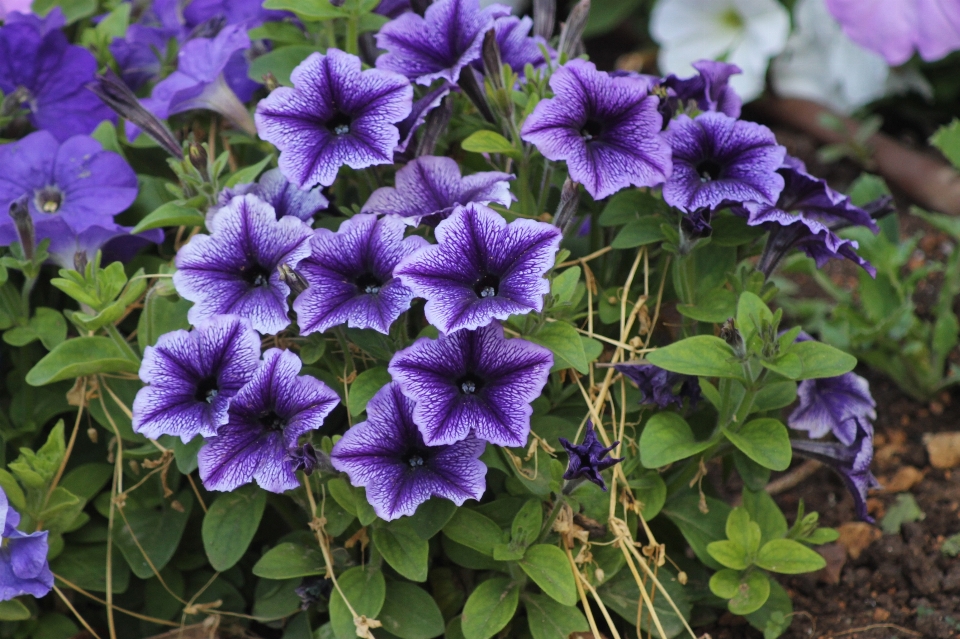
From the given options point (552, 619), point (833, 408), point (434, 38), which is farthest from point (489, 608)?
point (434, 38)

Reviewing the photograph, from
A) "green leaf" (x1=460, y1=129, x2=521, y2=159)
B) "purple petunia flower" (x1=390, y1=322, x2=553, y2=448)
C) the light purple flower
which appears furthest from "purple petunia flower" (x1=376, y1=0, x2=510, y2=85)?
the light purple flower

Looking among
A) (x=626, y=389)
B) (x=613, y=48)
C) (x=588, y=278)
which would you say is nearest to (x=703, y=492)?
(x=626, y=389)

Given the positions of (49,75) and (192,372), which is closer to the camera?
(192,372)

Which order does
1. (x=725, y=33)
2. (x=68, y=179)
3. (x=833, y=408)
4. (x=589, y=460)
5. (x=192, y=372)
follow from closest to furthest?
(x=589, y=460) < (x=192, y=372) < (x=833, y=408) < (x=68, y=179) < (x=725, y=33)

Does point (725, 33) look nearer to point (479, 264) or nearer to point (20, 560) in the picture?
point (479, 264)

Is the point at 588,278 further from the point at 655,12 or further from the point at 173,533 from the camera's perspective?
the point at 655,12

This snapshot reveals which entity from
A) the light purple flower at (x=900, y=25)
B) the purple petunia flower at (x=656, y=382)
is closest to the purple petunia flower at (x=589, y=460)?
the purple petunia flower at (x=656, y=382)
